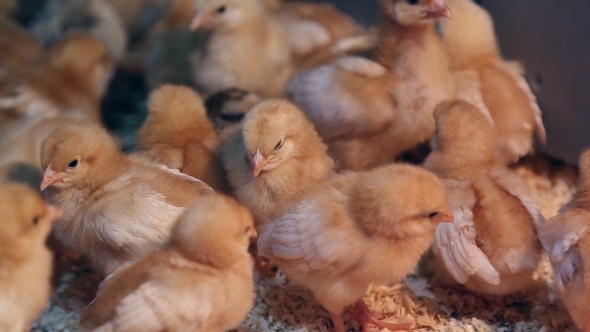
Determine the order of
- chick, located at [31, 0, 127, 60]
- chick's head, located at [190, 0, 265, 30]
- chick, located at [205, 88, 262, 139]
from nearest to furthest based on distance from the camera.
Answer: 1. chick, located at [205, 88, 262, 139]
2. chick's head, located at [190, 0, 265, 30]
3. chick, located at [31, 0, 127, 60]

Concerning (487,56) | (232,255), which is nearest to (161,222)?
(232,255)

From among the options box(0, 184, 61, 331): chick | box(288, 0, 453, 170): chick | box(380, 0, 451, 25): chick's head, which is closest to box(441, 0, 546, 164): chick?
box(288, 0, 453, 170): chick

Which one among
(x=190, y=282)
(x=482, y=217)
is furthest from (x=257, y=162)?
(x=482, y=217)

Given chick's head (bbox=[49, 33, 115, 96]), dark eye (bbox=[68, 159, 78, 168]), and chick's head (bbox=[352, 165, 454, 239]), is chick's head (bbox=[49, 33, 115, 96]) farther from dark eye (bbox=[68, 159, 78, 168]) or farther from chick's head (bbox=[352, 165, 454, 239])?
chick's head (bbox=[352, 165, 454, 239])

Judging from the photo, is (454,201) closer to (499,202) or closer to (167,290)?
(499,202)

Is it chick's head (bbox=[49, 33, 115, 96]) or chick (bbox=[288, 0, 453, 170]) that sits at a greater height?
chick (bbox=[288, 0, 453, 170])

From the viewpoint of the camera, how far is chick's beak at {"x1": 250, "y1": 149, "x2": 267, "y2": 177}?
2182mm

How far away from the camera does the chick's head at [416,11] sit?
2676mm

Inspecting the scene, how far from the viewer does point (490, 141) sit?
2418mm

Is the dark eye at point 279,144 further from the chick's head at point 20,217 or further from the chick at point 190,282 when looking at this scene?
the chick's head at point 20,217

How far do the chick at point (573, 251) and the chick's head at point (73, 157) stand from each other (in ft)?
4.43

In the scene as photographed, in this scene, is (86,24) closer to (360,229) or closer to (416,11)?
(416,11)

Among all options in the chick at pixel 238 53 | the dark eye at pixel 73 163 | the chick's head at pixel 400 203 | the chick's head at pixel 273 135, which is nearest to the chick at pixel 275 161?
the chick's head at pixel 273 135

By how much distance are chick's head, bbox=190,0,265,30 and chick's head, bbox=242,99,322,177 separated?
1007 mm
